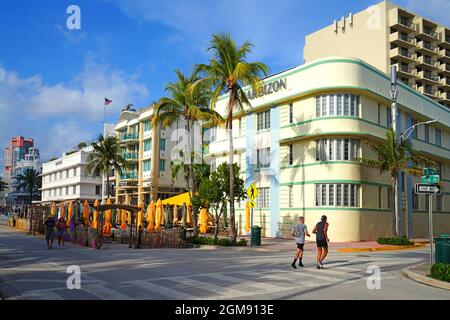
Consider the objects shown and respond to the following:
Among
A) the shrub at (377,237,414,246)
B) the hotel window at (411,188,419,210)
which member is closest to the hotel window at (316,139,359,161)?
the shrub at (377,237,414,246)

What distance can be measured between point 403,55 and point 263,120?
45021 millimetres

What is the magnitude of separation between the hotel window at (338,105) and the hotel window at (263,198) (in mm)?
7250

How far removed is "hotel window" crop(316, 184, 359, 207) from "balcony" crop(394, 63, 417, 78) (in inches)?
1838

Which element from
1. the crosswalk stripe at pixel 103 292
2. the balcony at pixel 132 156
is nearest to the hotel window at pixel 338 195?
the crosswalk stripe at pixel 103 292

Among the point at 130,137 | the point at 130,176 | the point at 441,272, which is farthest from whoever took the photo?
the point at 130,137

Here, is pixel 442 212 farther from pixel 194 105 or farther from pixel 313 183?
pixel 194 105

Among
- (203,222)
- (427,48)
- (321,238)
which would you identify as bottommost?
(203,222)

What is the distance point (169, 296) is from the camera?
10266 millimetres

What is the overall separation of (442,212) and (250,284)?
122 feet

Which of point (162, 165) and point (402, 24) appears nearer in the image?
point (162, 165)

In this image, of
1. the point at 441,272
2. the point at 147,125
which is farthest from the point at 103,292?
the point at 147,125

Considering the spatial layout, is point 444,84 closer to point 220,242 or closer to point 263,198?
point 263,198

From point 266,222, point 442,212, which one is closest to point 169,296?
point 266,222

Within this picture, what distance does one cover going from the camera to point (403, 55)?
7325cm
